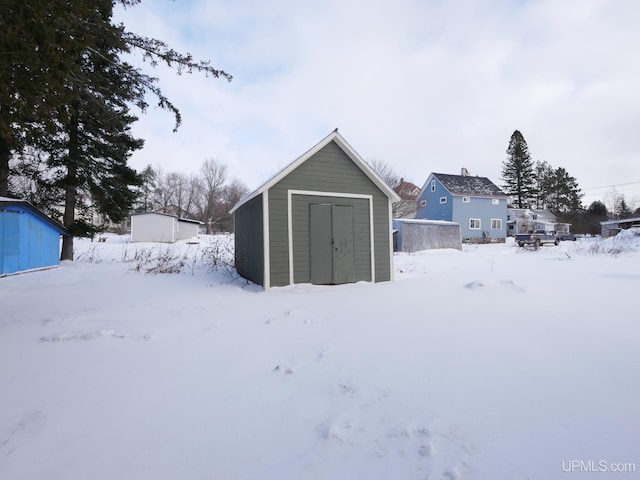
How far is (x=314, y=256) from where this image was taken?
8.23m

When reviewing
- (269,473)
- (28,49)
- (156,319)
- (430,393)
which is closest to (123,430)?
(269,473)

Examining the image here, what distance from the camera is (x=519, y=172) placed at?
166 feet

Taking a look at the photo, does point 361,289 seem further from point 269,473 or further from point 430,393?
point 269,473

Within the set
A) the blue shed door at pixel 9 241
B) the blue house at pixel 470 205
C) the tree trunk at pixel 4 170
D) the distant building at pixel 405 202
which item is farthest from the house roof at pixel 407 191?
the blue shed door at pixel 9 241

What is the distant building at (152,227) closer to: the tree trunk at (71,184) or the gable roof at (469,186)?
the tree trunk at (71,184)

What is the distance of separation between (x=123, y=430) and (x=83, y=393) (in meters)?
0.80

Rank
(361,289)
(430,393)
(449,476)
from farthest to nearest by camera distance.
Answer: (361,289), (430,393), (449,476)

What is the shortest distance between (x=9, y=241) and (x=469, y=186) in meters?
35.3

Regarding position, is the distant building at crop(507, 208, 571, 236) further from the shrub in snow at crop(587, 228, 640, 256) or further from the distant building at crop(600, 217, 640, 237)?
the shrub in snow at crop(587, 228, 640, 256)

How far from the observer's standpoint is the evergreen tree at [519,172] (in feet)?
165

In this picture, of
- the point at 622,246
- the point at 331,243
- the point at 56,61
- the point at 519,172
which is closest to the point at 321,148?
the point at 331,243

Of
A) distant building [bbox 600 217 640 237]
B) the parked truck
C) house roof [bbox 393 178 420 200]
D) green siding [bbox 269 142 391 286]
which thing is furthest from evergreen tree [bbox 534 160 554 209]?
green siding [bbox 269 142 391 286]

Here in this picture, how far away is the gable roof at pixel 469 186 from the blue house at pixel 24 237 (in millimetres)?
31397

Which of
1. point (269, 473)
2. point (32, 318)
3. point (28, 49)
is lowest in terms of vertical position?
point (269, 473)
